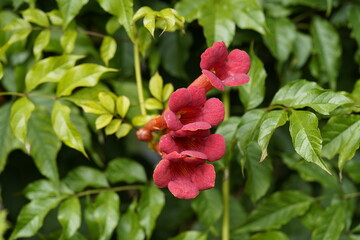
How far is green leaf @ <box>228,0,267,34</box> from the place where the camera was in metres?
1.74

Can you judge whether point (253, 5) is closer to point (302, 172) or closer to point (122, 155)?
point (302, 172)

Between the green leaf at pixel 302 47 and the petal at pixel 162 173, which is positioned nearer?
the petal at pixel 162 173

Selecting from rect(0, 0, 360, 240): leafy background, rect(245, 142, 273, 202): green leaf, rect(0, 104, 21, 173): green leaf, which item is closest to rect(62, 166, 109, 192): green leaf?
rect(0, 0, 360, 240): leafy background

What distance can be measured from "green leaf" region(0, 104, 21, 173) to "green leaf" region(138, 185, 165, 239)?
1.81 ft

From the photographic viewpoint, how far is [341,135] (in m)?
1.52

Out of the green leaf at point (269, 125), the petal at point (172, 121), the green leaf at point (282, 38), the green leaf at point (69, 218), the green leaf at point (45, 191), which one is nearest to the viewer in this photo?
the petal at point (172, 121)

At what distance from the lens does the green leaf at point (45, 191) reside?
1.78m

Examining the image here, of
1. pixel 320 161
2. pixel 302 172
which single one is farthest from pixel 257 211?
pixel 320 161

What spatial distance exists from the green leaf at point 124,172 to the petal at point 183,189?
65cm

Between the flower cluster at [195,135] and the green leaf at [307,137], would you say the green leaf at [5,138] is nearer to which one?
the flower cluster at [195,135]

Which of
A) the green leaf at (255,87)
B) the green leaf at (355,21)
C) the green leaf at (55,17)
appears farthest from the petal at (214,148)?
the green leaf at (355,21)

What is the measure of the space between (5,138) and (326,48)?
1447mm

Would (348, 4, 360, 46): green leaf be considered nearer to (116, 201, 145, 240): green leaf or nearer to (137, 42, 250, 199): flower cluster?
(137, 42, 250, 199): flower cluster

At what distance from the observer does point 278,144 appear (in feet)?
7.43
